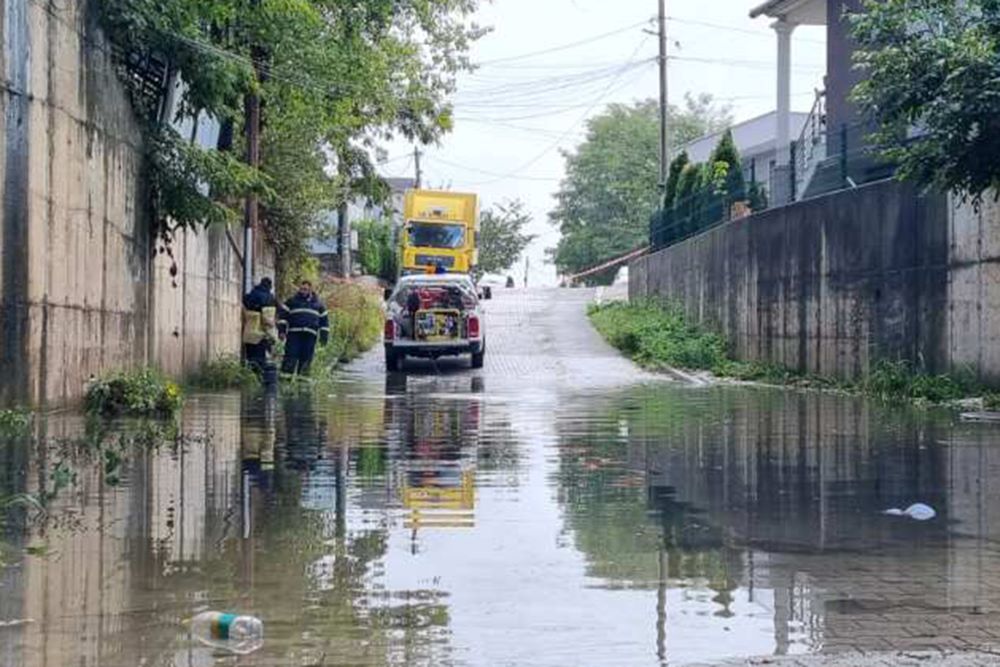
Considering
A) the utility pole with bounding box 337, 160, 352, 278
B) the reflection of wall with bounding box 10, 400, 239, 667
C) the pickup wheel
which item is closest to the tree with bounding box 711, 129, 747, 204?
the pickup wheel

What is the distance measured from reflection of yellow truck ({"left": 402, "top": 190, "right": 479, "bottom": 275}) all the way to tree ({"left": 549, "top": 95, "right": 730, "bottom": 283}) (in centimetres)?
3362

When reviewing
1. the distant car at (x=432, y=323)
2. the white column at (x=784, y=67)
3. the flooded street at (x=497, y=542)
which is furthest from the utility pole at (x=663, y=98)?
the flooded street at (x=497, y=542)

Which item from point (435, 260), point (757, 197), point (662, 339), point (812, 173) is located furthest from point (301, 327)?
point (435, 260)

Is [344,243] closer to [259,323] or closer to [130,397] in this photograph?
[259,323]

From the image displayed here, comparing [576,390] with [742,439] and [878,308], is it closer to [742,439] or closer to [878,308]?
[878,308]

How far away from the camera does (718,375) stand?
2691 centimetres

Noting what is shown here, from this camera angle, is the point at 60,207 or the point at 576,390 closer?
the point at 60,207

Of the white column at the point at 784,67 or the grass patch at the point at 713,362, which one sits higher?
the white column at the point at 784,67

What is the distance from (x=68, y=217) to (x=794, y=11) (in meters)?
22.1

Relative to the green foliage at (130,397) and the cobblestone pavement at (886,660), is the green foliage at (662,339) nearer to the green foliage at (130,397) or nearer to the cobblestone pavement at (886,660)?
the green foliage at (130,397)

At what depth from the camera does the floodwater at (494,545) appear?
18.6 ft

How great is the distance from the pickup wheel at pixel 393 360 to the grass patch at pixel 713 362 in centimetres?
517

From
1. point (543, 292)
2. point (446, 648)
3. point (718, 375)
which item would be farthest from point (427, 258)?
point (446, 648)

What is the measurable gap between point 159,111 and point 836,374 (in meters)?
11.5
